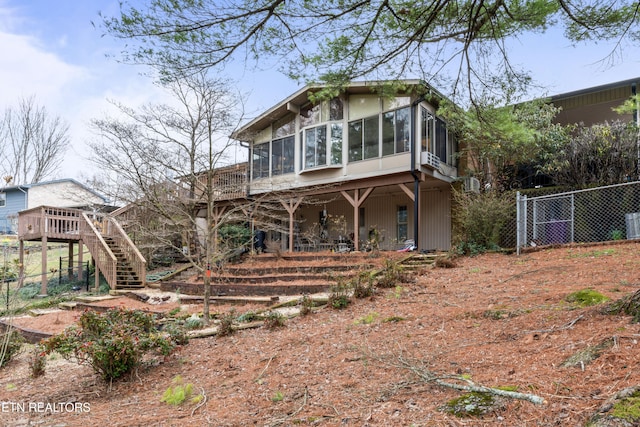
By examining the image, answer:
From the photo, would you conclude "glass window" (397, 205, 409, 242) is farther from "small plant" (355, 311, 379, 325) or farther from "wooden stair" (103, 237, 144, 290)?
"small plant" (355, 311, 379, 325)

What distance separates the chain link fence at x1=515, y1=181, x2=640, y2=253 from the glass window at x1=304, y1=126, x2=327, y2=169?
22.1ft

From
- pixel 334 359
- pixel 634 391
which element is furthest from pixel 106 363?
pixel 634 391

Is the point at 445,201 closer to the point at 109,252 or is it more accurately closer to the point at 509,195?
the point at 509,195

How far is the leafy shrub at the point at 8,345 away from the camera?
5850 mm

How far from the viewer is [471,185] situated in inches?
526

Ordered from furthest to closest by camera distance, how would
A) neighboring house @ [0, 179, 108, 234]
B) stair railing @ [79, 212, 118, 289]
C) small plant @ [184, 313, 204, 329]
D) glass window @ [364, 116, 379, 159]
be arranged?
neighboring house @ [0, 179, 108, 234] < glass window @ [364, 116, 379, 159] < stair railing @ [79, 212, 118, 289] < small plant @ [184, 313, 204, 329]

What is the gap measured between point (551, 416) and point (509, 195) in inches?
420

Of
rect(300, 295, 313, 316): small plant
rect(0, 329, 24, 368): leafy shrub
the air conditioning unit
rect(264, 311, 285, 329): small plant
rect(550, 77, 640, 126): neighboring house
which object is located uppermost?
rect(550, 77, 640, 126): neighboring house

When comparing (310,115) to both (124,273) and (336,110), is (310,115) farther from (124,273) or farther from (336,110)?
(124,273)

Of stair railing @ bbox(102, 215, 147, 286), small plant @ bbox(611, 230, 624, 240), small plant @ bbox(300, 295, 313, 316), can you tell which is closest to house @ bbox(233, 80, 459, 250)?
stair railing @ bbox(102, 215, 147, 286)

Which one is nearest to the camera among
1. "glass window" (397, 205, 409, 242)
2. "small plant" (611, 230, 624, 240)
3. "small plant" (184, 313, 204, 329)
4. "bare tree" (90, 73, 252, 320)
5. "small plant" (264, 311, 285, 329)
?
"small plant" (264, 311, 285, 329)

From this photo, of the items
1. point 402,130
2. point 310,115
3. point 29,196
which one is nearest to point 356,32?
point 402,130

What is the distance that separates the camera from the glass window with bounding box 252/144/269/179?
1692 cm

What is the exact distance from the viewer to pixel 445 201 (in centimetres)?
1495
